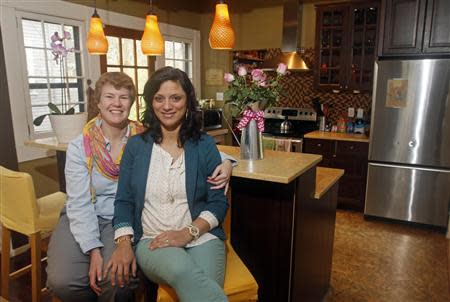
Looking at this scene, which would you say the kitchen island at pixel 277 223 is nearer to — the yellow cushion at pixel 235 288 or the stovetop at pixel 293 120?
the yellow cushion at pixel 235 288

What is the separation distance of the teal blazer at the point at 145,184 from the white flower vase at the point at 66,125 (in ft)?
3.46

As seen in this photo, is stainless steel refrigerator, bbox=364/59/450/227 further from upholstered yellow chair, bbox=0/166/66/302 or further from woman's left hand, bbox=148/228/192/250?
upholstered yellow chair, bbox=0/166/66/302

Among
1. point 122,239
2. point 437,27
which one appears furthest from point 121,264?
point 437,27

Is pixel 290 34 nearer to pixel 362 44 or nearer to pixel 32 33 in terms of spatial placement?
pixel 362 44

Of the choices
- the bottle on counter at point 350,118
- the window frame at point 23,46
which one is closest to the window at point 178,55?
the window frame at point 23,46

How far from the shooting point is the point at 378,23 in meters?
3.80

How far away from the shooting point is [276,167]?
1775mm

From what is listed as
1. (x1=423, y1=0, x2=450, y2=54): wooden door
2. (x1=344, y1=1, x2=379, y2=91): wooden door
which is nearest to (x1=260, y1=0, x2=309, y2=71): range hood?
(x1=344, y1=1, x2=379, y2=91): wooden door

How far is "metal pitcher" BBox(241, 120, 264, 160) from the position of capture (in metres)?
1.92

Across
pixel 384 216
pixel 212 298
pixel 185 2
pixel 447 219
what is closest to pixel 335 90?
pixel 384 216

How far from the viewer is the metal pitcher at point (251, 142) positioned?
1923mm

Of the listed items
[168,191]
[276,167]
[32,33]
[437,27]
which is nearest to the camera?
[168,191]

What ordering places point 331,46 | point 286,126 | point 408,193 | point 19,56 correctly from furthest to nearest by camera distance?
point 286,126, point 331,46, point 408,193, point 19,56

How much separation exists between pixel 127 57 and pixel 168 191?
9.91ft
